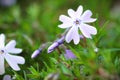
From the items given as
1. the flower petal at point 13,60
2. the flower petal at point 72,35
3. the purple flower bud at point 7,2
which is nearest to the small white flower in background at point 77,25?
the flower petal at point 72,35

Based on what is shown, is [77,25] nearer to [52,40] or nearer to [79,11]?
[79,11]

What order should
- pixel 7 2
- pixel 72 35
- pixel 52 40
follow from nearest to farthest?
pixel 72 35, pixel 52 40, pixel 7 2

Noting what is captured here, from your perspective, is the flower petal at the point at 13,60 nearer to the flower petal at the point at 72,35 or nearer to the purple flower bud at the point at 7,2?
the flower petal at the point at 72,35

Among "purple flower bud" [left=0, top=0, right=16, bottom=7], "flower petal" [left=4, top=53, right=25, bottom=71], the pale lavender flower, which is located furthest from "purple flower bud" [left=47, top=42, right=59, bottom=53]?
"purple flower bud" [left=0, top=0, right=16, bottom=7]

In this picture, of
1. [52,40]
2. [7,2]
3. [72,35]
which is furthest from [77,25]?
[7,2]

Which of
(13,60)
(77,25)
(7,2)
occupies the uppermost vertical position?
(7,2)

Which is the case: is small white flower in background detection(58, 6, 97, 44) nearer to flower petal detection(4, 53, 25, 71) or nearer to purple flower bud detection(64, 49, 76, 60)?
purple flower bud detection(64, 49, 76, 60)

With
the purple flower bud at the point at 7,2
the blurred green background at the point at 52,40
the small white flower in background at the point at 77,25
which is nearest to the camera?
the blurred green background at the point at 52,40

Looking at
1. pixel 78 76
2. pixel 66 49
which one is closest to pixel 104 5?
pixel 66 49

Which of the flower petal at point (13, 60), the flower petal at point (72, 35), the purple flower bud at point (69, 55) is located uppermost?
the flower petal at point (72, 35)
